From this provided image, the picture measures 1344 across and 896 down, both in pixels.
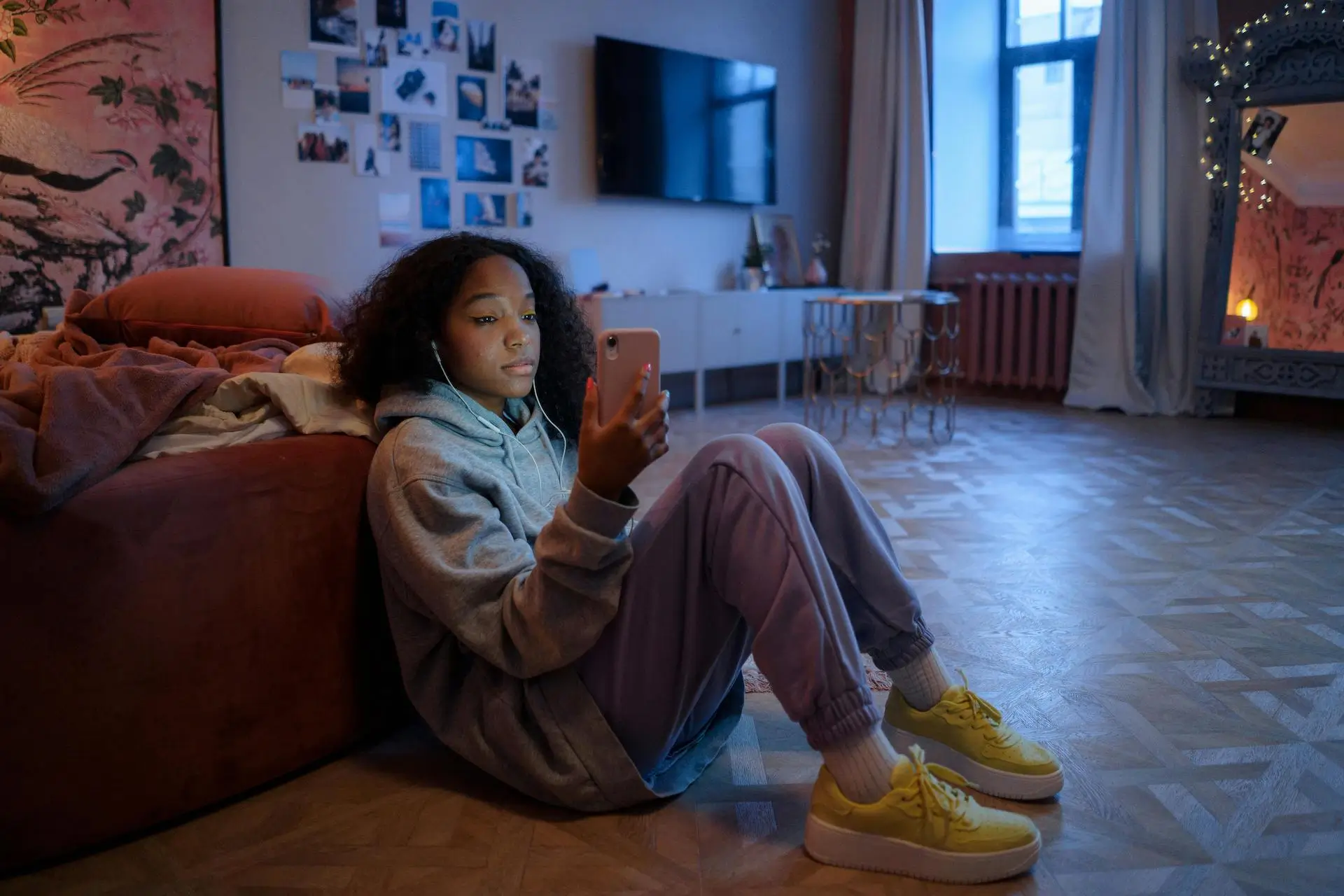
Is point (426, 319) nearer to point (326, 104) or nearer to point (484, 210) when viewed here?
point (326, 104)

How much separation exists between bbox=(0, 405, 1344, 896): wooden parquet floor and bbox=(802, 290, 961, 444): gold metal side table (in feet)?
6.71

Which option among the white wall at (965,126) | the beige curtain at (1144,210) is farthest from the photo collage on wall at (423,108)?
the beige curtain at (1144,210)

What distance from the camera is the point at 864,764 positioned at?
4.03 ft

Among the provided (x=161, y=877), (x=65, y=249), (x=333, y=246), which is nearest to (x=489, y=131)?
(x=333, y=246)

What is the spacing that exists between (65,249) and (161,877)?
9.20ft

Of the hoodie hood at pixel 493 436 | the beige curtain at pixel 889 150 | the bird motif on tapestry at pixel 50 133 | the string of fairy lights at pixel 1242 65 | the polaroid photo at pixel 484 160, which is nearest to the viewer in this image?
the hoodie hood at pixel 493 436

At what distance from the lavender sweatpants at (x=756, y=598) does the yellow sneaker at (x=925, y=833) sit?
97mm

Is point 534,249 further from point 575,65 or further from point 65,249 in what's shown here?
point 575,65

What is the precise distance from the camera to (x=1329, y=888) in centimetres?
122

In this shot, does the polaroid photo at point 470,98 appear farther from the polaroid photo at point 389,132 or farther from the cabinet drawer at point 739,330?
the cabinet drawer at point 739,330

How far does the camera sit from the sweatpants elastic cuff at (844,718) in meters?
1.19

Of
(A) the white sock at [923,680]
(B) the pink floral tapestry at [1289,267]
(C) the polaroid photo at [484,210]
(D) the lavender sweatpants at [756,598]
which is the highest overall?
(C) the polaroid photo at [484,210]

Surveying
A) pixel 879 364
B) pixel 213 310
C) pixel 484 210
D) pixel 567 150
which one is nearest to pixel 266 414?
pixel 213 310

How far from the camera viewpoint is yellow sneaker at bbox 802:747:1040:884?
1.23 m
